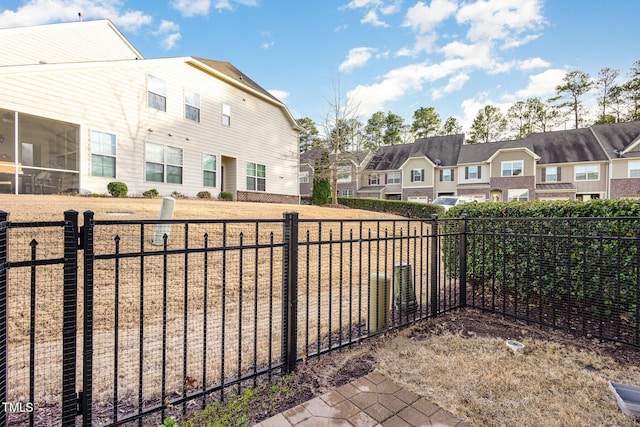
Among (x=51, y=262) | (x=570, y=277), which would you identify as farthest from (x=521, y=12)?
(x=51, y=262)

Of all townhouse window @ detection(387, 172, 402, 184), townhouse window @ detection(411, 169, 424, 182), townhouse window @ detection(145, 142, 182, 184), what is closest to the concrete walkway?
townhouse window @ detection(145, 142, 182, 184)

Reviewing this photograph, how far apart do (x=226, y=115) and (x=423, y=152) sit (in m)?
20.7

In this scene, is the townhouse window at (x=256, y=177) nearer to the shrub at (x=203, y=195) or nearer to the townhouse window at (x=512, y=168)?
the shrub at (x=203, y=195)

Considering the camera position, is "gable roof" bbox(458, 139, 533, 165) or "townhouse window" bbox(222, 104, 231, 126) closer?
"townhouse window" bbox(222, 104, 231, 126)

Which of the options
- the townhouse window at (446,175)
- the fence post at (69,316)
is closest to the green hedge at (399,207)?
the townhouse window at (446,175)

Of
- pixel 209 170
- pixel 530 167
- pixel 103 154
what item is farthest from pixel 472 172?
pixel 103 154

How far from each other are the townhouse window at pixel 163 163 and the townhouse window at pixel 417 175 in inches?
858

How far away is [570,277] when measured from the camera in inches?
133

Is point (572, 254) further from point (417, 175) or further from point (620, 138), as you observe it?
point (620, 138)

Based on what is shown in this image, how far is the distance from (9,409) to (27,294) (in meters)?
2.42

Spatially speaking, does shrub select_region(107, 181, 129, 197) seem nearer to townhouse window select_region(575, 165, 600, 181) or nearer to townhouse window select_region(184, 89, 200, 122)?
townhouse window select_region(184, 89, 200, 122)

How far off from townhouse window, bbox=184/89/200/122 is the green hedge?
12.3m

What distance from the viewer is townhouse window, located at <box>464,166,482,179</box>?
25.9 meters

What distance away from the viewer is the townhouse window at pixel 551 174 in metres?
23.8
